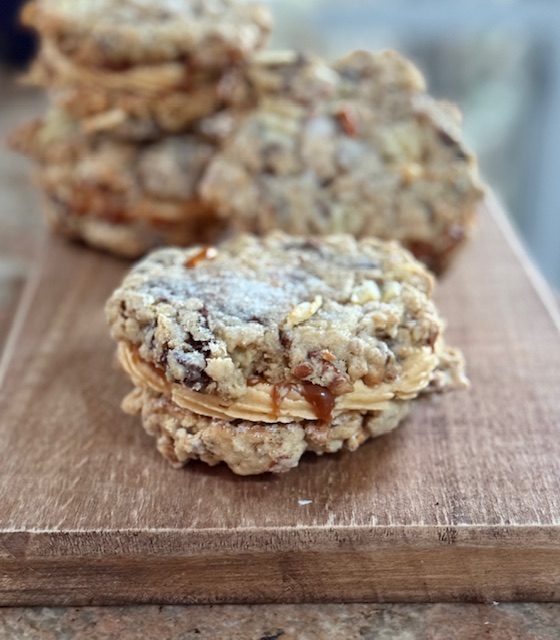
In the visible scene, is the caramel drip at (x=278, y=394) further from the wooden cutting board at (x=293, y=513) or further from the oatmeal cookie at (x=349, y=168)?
the oatmeal cookie at (x=349, y=168)

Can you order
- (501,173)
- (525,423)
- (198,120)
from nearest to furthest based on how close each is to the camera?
(525,423), (198,120), (501,173)

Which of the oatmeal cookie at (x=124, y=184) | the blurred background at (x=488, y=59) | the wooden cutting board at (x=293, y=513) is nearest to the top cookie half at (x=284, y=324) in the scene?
the wooden cutting board at (x=293, y=513)

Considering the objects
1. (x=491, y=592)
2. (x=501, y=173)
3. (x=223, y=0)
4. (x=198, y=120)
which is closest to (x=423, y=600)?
(x=491, y=592)

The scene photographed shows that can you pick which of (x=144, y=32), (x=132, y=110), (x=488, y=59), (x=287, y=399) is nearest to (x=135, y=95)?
(x=132, y=110)

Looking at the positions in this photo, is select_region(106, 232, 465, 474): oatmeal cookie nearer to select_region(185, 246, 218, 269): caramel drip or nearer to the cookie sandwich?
select_region(185, 246, 218, 269): caramel drip

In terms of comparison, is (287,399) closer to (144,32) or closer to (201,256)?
(201,256)

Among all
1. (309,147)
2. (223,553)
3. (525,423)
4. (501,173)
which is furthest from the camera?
(501,173)

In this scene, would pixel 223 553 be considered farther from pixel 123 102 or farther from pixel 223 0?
pixel 223 0
